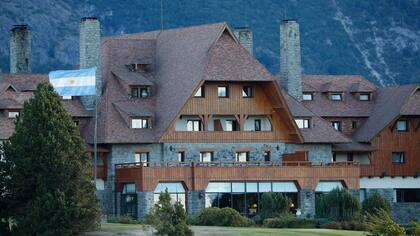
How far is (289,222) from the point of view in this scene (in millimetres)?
95125

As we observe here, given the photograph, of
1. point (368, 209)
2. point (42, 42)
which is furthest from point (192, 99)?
point (42, 42)

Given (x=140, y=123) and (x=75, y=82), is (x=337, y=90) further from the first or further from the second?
(x=75, y=82)

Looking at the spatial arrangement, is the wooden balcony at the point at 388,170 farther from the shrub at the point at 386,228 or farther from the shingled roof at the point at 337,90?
the shrub at the point at 386,228

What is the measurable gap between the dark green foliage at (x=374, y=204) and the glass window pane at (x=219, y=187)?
8.28 metres

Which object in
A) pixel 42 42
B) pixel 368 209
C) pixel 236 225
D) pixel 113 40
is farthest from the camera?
pixel 42 42

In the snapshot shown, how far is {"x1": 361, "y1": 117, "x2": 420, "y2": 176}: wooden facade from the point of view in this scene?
114m

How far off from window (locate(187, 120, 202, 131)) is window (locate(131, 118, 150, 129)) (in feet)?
8.79

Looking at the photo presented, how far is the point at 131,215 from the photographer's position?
10325cm

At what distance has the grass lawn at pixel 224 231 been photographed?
275 feet

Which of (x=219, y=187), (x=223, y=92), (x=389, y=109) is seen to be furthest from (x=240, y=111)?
(x=389, y=109)

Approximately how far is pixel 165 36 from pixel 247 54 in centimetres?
736

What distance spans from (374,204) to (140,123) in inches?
603

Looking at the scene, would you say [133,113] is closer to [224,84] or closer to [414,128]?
[224,84]

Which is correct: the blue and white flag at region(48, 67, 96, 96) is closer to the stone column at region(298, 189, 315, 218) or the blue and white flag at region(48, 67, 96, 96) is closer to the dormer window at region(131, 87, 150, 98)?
the dormer window at region(131, 87, 150, 98)
